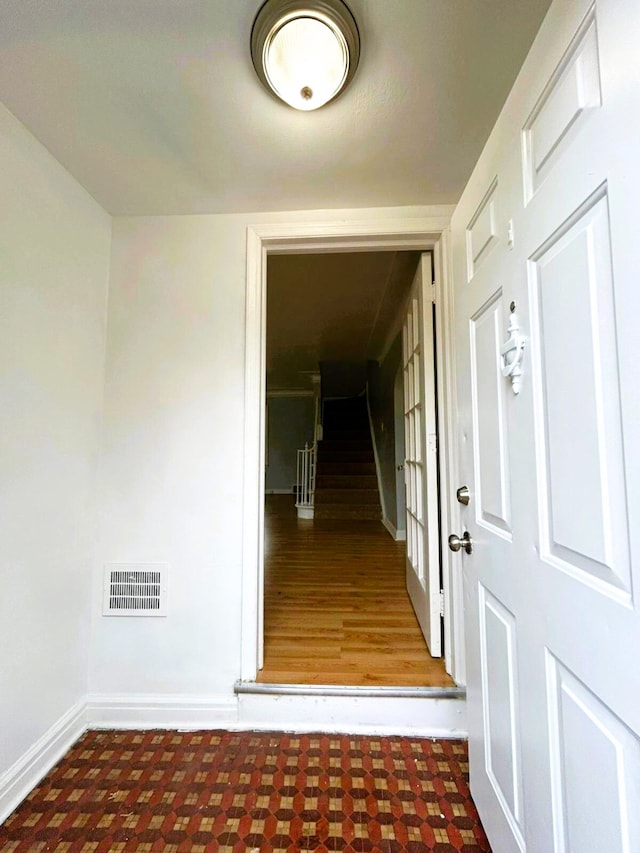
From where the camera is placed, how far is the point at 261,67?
103 centimetres

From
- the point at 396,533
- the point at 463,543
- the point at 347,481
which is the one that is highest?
the point at 463,543

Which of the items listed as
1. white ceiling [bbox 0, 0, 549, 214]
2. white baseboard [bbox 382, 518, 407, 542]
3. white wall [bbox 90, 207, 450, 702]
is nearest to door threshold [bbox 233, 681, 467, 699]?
white wall [bbox 90, 207, 450, 702]

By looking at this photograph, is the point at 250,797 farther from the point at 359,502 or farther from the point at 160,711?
the point at 359,502

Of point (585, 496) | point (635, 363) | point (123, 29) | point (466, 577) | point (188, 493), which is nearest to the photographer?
point (635, 363)

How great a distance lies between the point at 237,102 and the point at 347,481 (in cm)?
528

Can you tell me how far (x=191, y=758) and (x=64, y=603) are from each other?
0.75m

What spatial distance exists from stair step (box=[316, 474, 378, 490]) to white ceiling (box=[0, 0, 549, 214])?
15.5 ft

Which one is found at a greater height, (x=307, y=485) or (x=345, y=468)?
(x=345, y=468)

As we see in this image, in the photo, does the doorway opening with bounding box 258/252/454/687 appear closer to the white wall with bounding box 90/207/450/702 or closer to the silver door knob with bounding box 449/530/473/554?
the white wall with bounding box 90/207/450/702

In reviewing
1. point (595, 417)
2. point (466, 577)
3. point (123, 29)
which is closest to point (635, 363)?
point (595, 417)

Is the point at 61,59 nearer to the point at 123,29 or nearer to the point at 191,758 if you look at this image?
the point at 123,29

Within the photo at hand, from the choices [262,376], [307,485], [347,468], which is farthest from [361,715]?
[347,468]

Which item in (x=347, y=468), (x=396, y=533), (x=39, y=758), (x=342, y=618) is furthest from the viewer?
(x=347, y=468)

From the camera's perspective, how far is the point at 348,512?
18.5ft
